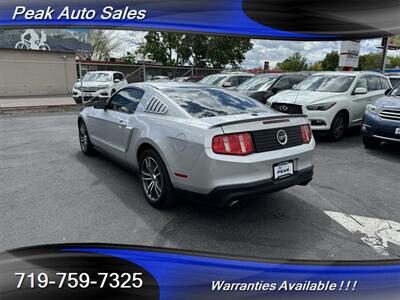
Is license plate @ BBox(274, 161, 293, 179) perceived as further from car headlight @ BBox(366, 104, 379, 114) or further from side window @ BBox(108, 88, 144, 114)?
car headlight @ BBox(366, 104, 379, 114)

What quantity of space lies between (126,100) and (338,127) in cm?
543

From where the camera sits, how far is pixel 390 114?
5797mm

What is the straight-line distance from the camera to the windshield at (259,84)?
10.2 m

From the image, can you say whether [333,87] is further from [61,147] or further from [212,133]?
[61,147]

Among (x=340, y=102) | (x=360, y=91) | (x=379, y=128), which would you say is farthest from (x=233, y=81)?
(x=379, y=128)

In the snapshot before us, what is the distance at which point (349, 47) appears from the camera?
715 inches

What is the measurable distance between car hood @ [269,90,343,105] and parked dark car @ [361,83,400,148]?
110 centimetres

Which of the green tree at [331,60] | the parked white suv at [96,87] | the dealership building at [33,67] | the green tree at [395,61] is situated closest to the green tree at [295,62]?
the green tree at [331,60]

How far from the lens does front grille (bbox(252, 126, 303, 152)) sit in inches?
121

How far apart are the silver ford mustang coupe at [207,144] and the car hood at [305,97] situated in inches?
145

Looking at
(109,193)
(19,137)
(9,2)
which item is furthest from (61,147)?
(9,2)

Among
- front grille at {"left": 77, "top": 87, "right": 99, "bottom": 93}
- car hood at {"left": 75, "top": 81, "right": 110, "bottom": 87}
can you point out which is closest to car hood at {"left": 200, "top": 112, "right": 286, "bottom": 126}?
front grille at {"left": 77, "top": 87, "right": 99, "bottom": 93}

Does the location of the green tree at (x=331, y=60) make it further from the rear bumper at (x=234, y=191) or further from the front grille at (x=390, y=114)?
the rear bumper at (x=234, y=191)

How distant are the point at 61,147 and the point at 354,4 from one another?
20.4ft
